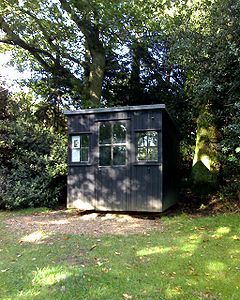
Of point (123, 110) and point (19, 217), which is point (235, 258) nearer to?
point (123, 110)

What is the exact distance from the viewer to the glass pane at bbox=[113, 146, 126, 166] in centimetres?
846

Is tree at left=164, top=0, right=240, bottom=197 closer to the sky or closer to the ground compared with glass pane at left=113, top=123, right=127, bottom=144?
closer to the sky

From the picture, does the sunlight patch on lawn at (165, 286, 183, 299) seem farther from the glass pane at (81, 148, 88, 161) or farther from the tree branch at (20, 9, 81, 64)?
the tree branch at (20, 9, 81, 64)

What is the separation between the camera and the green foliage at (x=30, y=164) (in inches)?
390

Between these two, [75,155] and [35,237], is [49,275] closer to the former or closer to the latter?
[35,237]

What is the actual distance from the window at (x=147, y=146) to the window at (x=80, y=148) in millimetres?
1589

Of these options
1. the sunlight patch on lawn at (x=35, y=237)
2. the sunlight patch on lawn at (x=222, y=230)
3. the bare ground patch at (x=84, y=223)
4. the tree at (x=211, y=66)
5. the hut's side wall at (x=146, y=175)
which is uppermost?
the tree at (x=211, y=66)

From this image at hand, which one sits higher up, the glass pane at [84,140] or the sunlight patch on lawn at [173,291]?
the glass pane at [84,140]

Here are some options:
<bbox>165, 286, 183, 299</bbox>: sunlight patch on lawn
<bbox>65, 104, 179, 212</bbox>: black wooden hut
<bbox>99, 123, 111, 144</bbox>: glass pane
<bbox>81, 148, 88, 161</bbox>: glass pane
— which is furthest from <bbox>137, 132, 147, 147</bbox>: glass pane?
<bbox>165, 286, 183, 299</bbox>: sunlight patch on lawn

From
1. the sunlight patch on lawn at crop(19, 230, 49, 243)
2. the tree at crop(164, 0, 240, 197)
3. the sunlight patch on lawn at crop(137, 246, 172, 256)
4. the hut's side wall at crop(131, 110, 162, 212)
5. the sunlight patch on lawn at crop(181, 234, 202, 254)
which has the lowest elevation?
the sunlight patch on lawn at crop(19, 230, 49, 243)

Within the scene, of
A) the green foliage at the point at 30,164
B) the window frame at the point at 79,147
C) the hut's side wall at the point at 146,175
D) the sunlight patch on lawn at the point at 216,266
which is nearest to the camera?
the sunlight patch on lawn at the point at 216,266

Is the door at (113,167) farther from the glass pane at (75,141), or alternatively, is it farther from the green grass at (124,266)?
the green grass at (124,266)

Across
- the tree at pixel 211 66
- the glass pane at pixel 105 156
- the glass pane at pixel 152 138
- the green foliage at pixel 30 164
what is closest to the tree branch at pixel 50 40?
the green foliage at pixel 30 164

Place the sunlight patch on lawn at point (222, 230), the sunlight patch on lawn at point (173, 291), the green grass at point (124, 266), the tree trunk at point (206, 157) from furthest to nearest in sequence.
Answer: the tree trunk at point (206, 157), the sunlight patch on lawn at point (222, 230), the green grass at point (124, 266), the sunlight patch on lawn at point (173, 291)
